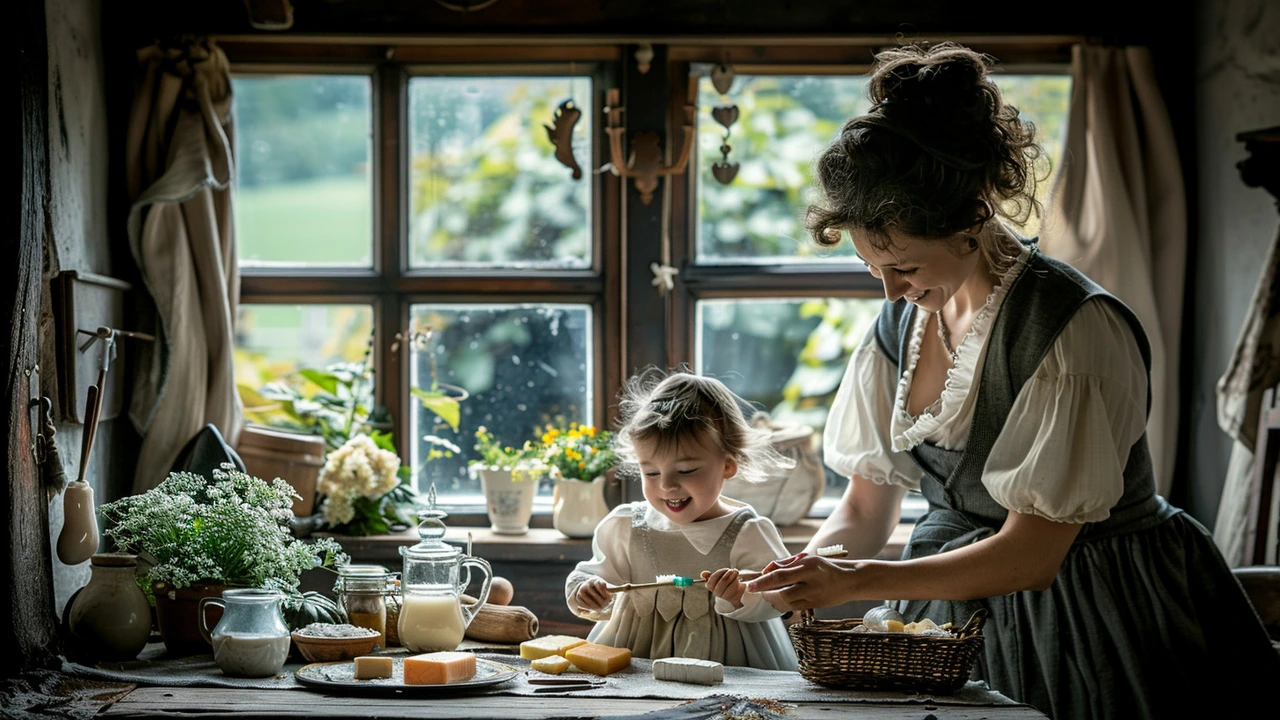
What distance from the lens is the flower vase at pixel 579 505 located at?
3311 mm

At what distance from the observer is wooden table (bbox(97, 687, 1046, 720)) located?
5.65 feet

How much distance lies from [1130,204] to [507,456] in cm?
192

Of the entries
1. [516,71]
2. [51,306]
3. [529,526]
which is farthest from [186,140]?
[529,526]

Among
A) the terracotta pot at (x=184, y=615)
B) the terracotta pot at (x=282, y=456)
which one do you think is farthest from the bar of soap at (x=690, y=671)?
the terracotta pot at (x=282, y=456)

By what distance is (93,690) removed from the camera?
1.90 m

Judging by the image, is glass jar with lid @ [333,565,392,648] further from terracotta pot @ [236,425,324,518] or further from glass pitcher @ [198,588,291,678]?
terracotta pot @ [236,425,324,518]

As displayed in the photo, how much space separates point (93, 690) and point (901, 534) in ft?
7.17

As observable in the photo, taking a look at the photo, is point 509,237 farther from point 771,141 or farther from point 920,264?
point 920,264

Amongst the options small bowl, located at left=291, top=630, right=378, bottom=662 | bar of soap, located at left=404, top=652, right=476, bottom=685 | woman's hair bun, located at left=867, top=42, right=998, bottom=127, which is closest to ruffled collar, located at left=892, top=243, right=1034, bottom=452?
woman's hair bun, located at left=867, top=42, right=998, bottom=127

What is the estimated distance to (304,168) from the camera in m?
3.59

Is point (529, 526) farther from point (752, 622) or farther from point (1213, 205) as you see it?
point (1213, 205)

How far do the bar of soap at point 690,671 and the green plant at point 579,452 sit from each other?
1.35m

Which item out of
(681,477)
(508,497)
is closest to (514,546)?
(508,497)

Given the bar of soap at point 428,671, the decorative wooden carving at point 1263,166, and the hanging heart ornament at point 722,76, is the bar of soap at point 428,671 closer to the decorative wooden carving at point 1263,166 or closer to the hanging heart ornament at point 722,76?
the hanging heart ornament at point 722,76
